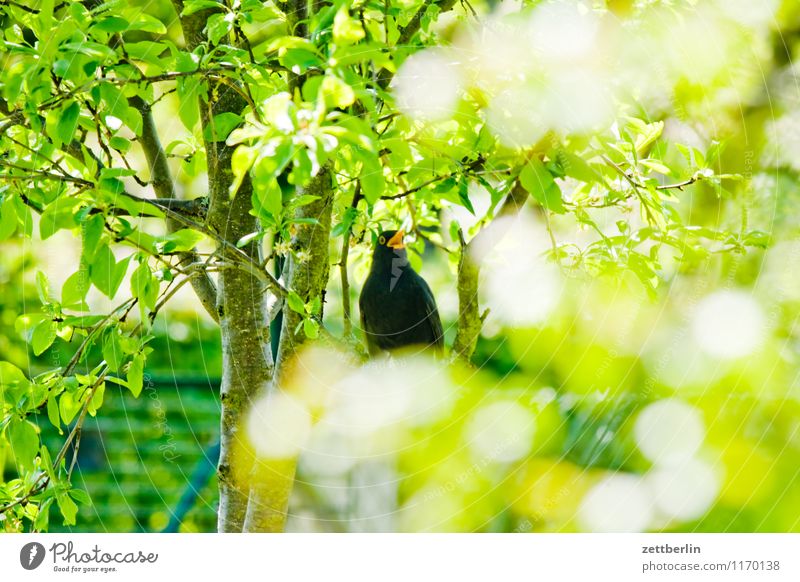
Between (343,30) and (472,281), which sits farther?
(472,281)

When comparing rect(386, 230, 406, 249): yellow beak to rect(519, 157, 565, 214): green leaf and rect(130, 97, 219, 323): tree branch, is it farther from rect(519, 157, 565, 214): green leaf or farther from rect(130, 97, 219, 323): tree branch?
rect(519, 157, 565, 214): green leaf

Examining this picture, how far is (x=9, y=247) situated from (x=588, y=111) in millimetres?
1093

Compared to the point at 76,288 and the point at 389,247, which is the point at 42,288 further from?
the point at 389,247

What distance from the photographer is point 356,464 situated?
1134 mm

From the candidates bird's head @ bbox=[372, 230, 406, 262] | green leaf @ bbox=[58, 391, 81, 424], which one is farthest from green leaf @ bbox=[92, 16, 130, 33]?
bird's head @ bbox=[372, 230, 406, 262]

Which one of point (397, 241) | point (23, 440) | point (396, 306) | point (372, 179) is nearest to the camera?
point (372, 179)

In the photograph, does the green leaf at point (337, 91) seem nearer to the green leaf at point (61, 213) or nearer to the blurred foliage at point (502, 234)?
the blurred foliage at point (502, 234)

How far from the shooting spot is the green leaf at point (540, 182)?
0.62 meters

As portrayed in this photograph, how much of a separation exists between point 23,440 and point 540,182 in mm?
526

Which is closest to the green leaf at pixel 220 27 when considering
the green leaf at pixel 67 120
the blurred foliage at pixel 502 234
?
the blurred foliage at pixel 502 234

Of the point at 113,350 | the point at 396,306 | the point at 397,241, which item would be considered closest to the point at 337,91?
the point at 113,350

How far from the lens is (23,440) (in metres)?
0.70

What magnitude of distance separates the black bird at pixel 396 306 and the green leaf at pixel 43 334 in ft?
1.94
